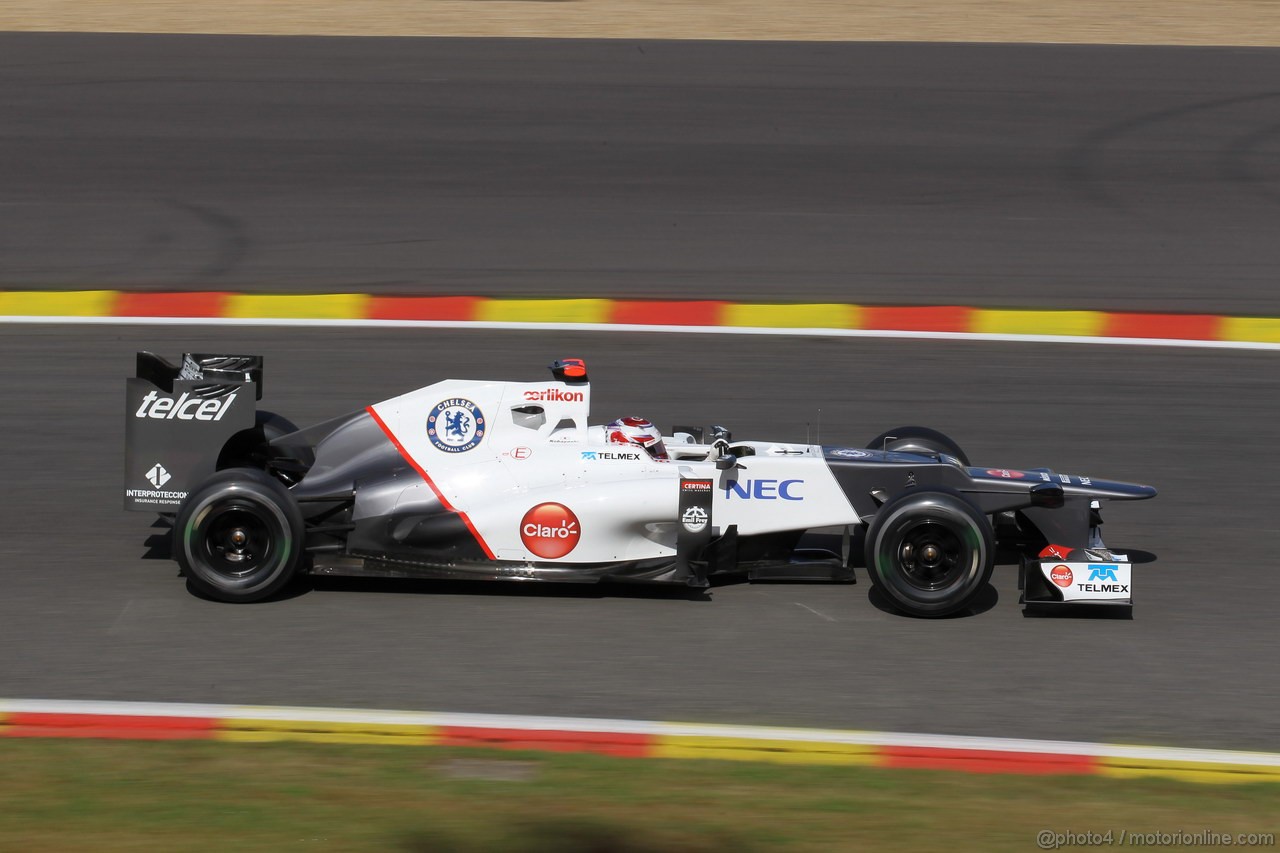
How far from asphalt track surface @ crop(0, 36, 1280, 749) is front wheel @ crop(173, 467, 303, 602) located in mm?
176

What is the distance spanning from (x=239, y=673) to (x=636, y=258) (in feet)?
23.6

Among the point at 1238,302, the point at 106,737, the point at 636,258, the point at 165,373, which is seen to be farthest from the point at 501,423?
the point at 1238,302

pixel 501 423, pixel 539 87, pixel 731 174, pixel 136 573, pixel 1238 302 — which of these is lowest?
pixel 136 573

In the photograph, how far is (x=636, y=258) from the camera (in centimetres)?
1309

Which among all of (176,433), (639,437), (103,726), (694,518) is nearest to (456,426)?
(639,437)

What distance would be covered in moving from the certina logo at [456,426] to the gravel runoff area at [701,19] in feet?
39.7

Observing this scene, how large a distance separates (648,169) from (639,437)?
8007 millimetres

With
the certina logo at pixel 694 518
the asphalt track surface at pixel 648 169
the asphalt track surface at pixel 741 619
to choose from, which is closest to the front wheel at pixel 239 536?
the asphalt track surface at pixel 741 619

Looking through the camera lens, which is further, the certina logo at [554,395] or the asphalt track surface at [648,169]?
the asphalt track surface at [648,169]

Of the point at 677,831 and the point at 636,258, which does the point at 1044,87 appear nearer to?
the point at 636,258

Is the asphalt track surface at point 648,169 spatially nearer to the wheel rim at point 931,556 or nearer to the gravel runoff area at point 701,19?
the gravel runoff area at point 701,19

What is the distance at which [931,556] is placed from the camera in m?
7.20

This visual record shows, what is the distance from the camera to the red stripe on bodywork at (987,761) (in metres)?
5.83

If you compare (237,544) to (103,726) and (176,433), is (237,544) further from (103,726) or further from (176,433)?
(103,726)
